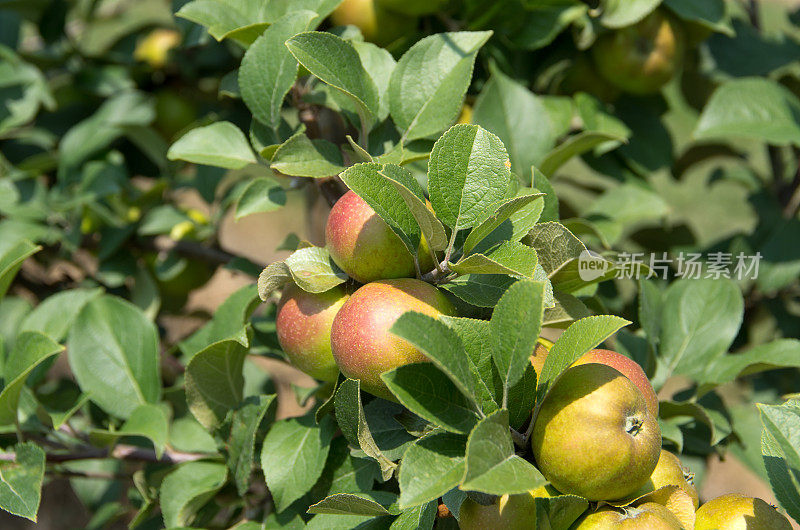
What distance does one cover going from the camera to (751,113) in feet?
3.84

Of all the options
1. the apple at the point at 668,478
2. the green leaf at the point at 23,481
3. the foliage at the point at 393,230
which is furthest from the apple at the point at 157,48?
the apple at the point at 668,478

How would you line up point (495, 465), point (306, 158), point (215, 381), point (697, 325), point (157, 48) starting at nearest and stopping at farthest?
point (495, 465)
point (306, 158)
point (215, 381)
point (697, 325)
point (157, 48)

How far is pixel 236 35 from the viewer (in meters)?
0.85

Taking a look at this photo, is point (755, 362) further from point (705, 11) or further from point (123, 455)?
point (123, 455)

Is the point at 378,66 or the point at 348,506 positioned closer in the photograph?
the point at 348,506

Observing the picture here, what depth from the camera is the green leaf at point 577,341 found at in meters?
0.56

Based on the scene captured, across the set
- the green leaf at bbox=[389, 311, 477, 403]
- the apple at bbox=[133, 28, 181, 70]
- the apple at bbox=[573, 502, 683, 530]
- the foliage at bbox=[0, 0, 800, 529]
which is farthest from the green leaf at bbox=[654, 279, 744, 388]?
the apple at bbox=[133, 28, 181, 70]

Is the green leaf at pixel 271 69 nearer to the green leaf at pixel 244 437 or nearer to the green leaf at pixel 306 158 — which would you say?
the green leaf at pixel 306 158

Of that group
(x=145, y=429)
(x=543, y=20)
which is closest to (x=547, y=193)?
(x=543, y=20)

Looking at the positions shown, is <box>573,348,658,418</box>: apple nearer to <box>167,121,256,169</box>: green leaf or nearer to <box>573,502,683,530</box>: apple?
<box>573,502,683,530</box>: apple

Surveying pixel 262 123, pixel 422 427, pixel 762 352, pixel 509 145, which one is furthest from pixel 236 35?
pixel 762 352

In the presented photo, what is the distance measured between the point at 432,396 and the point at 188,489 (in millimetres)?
422

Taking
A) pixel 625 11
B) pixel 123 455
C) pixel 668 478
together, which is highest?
pixel 625 11

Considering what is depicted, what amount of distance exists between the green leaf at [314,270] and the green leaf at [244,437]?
0.17 m
